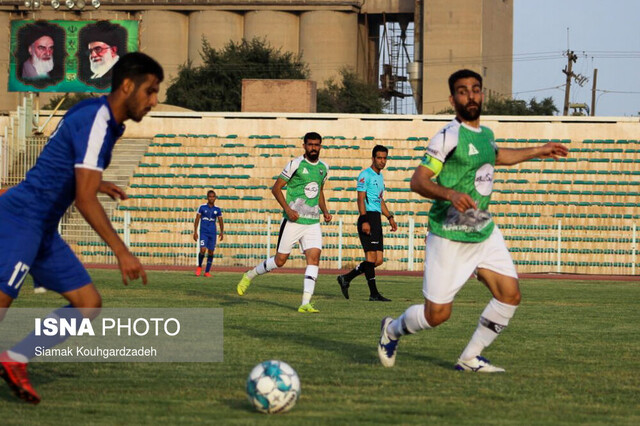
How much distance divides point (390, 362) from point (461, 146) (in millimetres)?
1790

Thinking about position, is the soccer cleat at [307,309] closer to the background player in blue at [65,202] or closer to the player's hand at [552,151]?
the player's hand at [552,151]

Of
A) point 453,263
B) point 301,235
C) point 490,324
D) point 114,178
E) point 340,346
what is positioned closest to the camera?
point 453,263

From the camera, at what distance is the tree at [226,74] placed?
70.4 m

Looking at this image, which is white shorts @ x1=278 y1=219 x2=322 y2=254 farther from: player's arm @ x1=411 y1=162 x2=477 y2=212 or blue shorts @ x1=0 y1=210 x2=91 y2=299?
blue shorts @ x1=0 y1=210 x2=91 y2=299

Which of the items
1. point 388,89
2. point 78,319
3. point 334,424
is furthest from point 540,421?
point 388,89

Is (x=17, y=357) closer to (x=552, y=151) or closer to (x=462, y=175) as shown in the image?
(x=462, y=175)

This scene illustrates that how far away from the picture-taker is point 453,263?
7.51 meters

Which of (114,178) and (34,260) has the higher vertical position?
(34,260)

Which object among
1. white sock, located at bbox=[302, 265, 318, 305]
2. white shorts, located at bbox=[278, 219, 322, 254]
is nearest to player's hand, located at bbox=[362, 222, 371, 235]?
white shorts, located at bbox=[278, 219, 322, 254]

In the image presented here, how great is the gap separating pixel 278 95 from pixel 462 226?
123ft

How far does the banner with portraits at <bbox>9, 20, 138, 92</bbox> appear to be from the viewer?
128 feet

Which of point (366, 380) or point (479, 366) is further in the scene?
point (479, 366)

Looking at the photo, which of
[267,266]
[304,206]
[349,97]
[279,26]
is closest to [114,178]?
[267,266]

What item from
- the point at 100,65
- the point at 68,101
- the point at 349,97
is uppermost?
the point at 349,97
